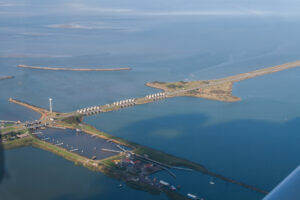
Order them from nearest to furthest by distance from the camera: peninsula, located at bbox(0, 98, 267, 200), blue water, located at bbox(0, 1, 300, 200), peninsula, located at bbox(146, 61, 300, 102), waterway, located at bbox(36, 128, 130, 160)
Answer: peninsula, located at bbox(0, 98, 267, 200) < blue water, located at bbox(0, 1, 300, 200) < waterway, located at bbox(36, 128, 130, 160) < peninsula, located at bbox(146, 61, 300, 102)

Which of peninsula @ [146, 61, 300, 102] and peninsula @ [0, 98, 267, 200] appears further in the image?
peninsula @ [146, 61, 300, 102]

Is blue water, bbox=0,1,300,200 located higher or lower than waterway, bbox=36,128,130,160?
higher

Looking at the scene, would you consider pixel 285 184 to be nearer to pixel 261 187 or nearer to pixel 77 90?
pixel 261 187

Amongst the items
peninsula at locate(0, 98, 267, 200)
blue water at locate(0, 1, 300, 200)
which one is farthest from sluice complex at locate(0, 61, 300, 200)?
blue water at locate(0, 1, 300, 200)

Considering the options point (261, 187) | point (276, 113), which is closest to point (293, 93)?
point (276, 113)

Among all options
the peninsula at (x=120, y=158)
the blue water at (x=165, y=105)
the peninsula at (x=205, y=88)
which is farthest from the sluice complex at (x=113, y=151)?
the peninsula at (x=205, y=88)

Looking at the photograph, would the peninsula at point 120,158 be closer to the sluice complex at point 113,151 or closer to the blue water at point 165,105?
the sluice complex at point 113,151

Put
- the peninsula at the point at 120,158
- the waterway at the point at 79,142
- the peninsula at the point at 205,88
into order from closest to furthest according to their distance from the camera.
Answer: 1. the peninsula at the point at 120,158
2. the waterway at the point at 79,142
3. the peninsula at the point at 205,88

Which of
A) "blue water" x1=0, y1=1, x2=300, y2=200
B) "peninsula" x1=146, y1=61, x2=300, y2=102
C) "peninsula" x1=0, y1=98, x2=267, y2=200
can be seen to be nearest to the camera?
"peninsula" x1=0, y1=98, x2=267, y2=200

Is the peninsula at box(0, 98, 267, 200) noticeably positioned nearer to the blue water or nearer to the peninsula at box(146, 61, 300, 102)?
the blue water
